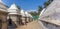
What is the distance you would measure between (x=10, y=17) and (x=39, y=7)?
38.4 metres

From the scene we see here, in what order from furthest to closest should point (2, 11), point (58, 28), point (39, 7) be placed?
1. point (39, 7)
2. point (2, 11)
3. point (58, 28)

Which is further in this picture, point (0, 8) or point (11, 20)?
point (11, 20)

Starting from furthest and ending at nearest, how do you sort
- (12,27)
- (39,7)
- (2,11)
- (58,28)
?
1. (39,7)
2. (12,27)
3. (2,11)
4. (58,28)

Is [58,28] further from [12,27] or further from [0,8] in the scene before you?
[12,27]

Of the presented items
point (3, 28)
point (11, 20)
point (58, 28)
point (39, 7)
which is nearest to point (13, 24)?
point (11, 20)

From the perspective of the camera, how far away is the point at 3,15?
33.8ft

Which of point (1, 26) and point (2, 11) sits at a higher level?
point (2, 11)

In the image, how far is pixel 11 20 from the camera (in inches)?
691

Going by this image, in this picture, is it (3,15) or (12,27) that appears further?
(12,27)

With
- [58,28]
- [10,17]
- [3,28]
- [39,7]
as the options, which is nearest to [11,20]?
[10,17]

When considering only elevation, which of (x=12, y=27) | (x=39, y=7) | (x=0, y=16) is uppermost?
(x=39, y=7)

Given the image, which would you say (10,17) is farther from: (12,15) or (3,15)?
(3,15)

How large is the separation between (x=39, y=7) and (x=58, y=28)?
52.9 meters

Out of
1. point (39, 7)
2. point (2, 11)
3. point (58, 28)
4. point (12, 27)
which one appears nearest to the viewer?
point (58, 28)
